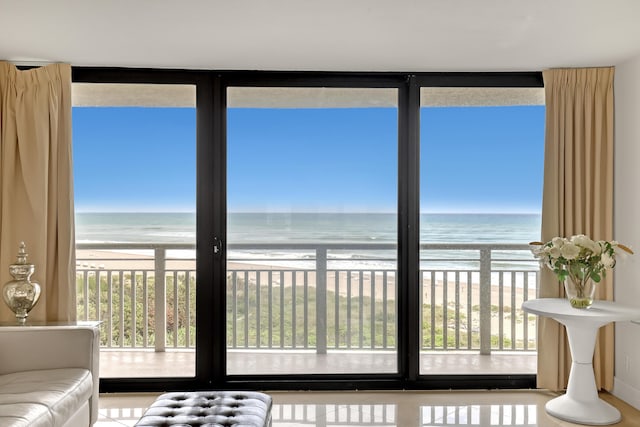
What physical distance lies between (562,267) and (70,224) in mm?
3395

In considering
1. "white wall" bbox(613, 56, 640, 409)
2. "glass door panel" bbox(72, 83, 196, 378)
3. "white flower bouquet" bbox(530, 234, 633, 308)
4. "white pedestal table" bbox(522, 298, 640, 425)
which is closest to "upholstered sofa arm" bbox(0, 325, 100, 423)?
"glass door panel" bbox(72, 83, 196, 378)

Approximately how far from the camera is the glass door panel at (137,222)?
14.2 feet

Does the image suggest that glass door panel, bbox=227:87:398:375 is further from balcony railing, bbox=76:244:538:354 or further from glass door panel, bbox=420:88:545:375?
glass door panel, bbox=420:88:545:375

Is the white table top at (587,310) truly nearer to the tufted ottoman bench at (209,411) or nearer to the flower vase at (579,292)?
the flower vase at (579,292)

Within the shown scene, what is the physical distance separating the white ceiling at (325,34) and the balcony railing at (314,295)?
1459 mm

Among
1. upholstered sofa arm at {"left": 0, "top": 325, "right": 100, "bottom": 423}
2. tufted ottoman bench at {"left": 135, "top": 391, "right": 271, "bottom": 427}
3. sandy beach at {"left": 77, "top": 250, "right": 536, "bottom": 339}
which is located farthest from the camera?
sandy beach at {"left": 77, "top": 250, "right": 536, "bottom": 339}

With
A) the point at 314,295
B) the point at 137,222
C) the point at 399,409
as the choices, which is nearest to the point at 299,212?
the point at 314,295

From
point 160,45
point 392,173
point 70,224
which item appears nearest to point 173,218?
point 70,224

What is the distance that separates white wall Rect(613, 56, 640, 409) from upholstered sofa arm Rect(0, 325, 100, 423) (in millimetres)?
3572

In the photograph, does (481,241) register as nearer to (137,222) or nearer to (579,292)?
(579,292)

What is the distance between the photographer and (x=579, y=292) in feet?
11.9

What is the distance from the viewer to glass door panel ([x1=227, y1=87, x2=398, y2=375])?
4289 millimetres

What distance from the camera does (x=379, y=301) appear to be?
175 inches

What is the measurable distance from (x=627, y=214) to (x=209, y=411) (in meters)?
3.16
